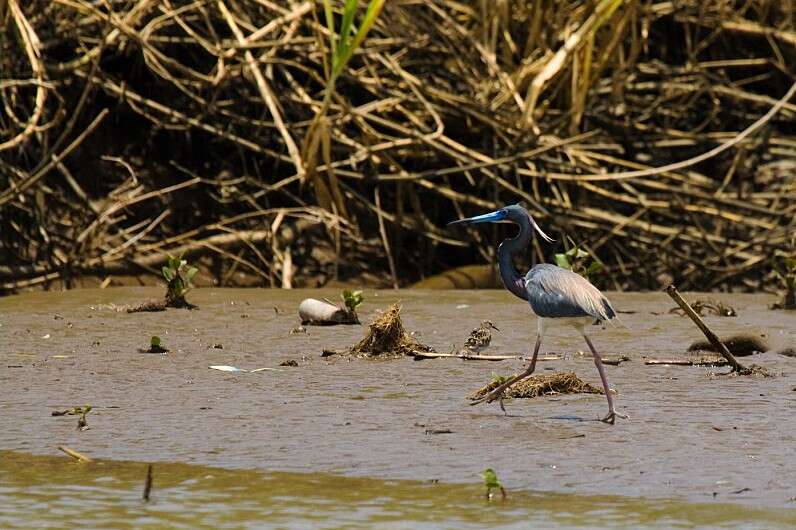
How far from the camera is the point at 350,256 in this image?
8898 mm

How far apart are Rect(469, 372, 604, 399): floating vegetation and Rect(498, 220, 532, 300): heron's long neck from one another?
32cm

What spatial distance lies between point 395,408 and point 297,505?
117 centimetres

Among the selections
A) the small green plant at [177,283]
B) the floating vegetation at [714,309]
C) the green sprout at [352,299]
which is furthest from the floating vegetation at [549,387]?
the small green plant at [177,283]

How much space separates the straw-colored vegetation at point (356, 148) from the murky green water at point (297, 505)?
412 cm

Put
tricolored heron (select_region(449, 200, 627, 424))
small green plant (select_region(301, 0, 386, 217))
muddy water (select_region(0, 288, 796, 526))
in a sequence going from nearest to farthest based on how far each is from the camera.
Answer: muddy water (select_region(0, 288, 796, 526)) < tricolored heron (select_region(449, 200, 627, 424)) < small green plant (select_region(301, 0, 386, 217))

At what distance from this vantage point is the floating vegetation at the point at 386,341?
5.99m

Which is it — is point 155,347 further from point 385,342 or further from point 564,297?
point 564,297

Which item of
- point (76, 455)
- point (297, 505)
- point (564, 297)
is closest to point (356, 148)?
point (564, 297)

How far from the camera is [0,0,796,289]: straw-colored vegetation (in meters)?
8.52

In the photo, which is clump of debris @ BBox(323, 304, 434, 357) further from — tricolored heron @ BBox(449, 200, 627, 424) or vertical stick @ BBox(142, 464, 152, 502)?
vertical stick @ BBox(142, 464, 152, 502)

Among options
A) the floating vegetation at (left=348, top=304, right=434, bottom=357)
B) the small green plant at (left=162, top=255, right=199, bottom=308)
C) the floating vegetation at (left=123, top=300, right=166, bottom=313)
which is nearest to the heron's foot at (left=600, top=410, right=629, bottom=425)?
the floating vegetation at (left=348, top=304, right=434, bottom=357)

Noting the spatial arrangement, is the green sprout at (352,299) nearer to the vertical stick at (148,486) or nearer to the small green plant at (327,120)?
the small green plant at (327,120)

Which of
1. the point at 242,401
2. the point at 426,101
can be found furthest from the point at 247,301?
the point at 242,401

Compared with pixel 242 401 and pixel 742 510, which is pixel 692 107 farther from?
pixel 742 510
